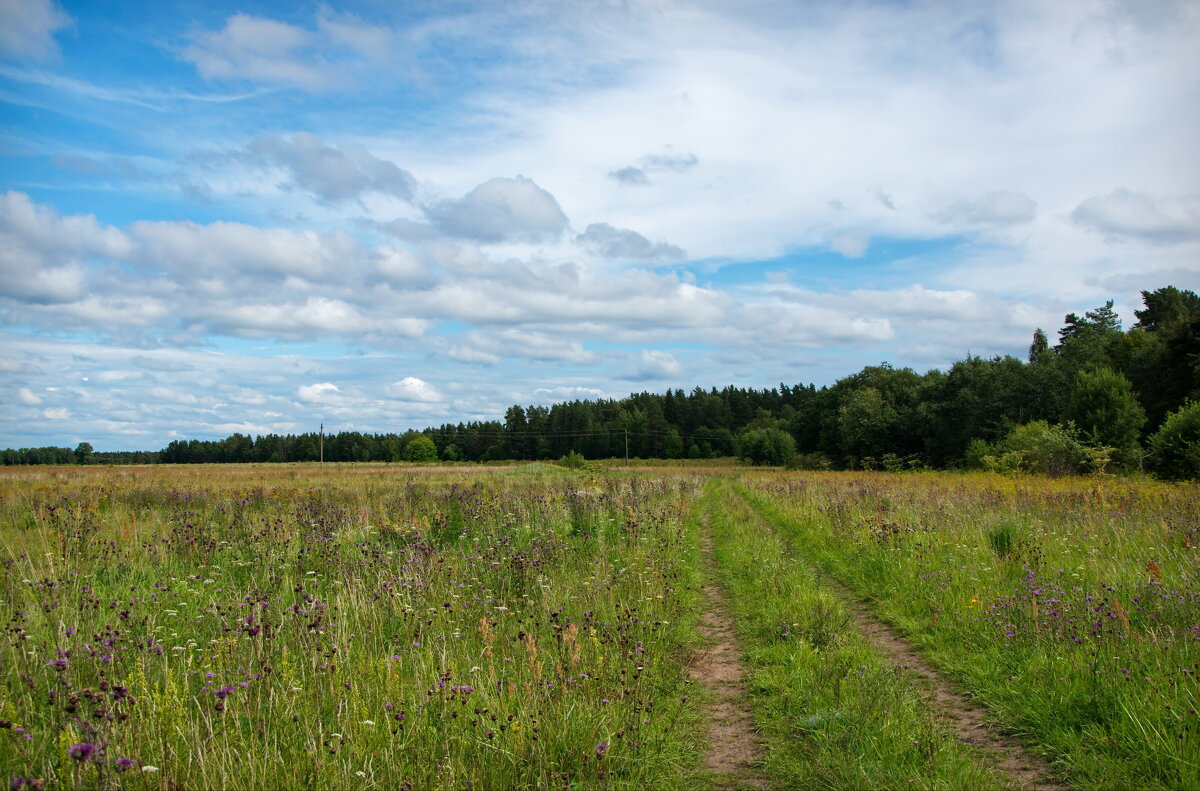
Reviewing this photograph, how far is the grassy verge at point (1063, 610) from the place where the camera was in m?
4.25

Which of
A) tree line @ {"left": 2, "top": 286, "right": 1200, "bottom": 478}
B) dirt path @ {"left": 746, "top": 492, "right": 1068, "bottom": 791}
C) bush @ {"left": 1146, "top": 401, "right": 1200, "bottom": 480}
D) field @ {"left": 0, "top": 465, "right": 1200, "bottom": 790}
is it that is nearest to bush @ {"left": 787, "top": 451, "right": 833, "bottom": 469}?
tree line @ {"left": 2, "top": 286, "right": 1200, "bottom": 478}

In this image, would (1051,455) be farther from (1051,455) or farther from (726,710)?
(726,710)

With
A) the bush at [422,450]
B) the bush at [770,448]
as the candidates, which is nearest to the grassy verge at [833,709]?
the bush at [770,448]

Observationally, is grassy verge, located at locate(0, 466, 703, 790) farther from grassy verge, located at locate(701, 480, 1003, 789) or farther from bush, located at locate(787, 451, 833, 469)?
bush, located at locate(787, 451, 833, 469)

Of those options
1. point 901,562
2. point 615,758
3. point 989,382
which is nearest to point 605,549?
point 901,562

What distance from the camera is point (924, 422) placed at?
211 feet

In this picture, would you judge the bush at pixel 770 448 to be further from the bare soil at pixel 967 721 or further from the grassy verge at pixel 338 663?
the grassy verge at pixel 338 663

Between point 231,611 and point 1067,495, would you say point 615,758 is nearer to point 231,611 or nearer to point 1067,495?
point 231,611

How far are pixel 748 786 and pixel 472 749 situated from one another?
1759 millimetres

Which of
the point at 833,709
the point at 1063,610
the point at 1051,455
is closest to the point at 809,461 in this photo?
the point at 1051,455

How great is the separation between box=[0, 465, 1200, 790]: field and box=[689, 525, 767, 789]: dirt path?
3 cm

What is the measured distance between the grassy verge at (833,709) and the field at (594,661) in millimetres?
26

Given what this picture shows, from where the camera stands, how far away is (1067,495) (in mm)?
14984

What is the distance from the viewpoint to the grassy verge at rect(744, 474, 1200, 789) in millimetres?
4250
